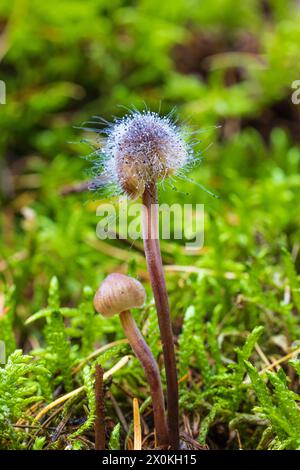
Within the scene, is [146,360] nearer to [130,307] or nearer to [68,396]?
[130,307]

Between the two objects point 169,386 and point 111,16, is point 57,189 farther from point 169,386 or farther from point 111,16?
point 169,386

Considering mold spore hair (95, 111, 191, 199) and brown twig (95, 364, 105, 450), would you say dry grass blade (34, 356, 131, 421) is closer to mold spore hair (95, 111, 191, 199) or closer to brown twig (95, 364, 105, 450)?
brown twig (95, 364, 105, 450)

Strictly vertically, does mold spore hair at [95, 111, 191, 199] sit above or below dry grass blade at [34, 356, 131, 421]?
above

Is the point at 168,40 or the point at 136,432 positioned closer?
the point at 136,432

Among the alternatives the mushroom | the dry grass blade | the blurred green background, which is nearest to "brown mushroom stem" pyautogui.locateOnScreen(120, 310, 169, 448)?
the mushroom

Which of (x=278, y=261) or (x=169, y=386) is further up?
(x=278, y=261)

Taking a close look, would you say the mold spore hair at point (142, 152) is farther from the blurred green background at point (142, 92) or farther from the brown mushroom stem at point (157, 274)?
the blurred green background at point (142, 92)
